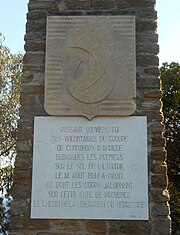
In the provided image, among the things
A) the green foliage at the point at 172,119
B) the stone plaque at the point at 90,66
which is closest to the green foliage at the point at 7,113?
the green foliage at the point at 172,119

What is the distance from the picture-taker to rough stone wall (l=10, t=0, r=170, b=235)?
462 cm

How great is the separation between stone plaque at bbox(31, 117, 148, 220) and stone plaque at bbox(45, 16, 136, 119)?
0.54ft

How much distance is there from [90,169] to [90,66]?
1.16 m

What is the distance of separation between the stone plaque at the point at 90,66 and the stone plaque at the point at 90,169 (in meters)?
0.17

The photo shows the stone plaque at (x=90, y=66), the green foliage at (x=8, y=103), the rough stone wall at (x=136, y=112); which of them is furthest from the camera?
the green foliage at (x=8, y=103)

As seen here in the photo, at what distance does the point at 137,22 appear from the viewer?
17.3 feet

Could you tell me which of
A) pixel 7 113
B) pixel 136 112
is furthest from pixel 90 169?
pixel 7 113

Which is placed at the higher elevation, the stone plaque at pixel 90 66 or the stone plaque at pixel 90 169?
the stone plaque at pixel 90 66

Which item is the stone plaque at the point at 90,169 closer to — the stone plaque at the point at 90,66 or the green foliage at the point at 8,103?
the stone plaque at the point at 90,66

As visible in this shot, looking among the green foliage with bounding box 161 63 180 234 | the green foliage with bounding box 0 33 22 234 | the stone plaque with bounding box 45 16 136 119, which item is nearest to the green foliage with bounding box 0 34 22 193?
the green foliage with bounding box 0 33 22 234

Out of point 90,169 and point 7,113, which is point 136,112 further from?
point 7,113

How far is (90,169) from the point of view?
4770 millimetres

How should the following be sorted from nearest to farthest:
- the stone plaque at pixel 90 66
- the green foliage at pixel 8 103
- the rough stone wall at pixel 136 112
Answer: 1. the rough stone wall at pixel 136 112
2. the stone plaque at pixel 90 66
3. the green foliage at pixel 8 103

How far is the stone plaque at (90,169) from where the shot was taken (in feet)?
15.3
